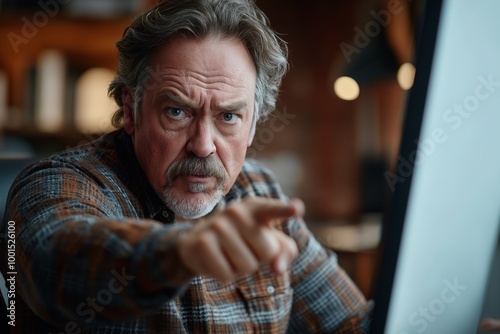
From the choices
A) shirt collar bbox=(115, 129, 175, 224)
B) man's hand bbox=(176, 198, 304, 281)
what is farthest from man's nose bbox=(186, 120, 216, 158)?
man's hand bbox=(176, 198, 304, 281)

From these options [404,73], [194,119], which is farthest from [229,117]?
[404,73]

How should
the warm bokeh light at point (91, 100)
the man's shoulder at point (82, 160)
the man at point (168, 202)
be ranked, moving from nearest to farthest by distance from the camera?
the man at point (168, 202), the man's shoulder at point (82, 160), the warm bokeh light at point (91, 100)

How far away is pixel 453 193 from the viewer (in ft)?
2.60

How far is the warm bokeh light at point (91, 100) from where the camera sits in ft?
9.12

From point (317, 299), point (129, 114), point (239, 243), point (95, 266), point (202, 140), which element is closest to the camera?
point (239, 243)

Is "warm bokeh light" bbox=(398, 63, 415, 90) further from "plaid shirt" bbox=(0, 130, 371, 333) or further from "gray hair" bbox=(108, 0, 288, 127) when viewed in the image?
"gray hair" bbox=(108, 0, 288, 127)

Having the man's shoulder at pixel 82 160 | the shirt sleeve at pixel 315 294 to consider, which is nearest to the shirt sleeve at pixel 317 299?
the shirt sleeve at pixel 315 294

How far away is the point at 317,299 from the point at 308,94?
82.8 inches

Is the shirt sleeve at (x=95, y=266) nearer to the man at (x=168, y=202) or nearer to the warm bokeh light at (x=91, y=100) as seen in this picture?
the man at (x=168, y=202)

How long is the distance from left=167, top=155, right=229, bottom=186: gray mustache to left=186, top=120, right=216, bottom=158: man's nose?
0.01m

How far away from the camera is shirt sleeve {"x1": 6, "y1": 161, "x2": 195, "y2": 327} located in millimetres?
656

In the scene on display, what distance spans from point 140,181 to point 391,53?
1.79 metres

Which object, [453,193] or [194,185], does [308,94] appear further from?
[453,193]

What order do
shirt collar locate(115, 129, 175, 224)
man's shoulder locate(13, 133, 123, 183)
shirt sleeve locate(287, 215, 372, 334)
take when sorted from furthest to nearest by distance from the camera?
shirt sleeve locate(287, 215, 372, 334) < shirt collar locate(115, 129, 175, 224) < man's shoulder locate(13, 133, 123, 183)
